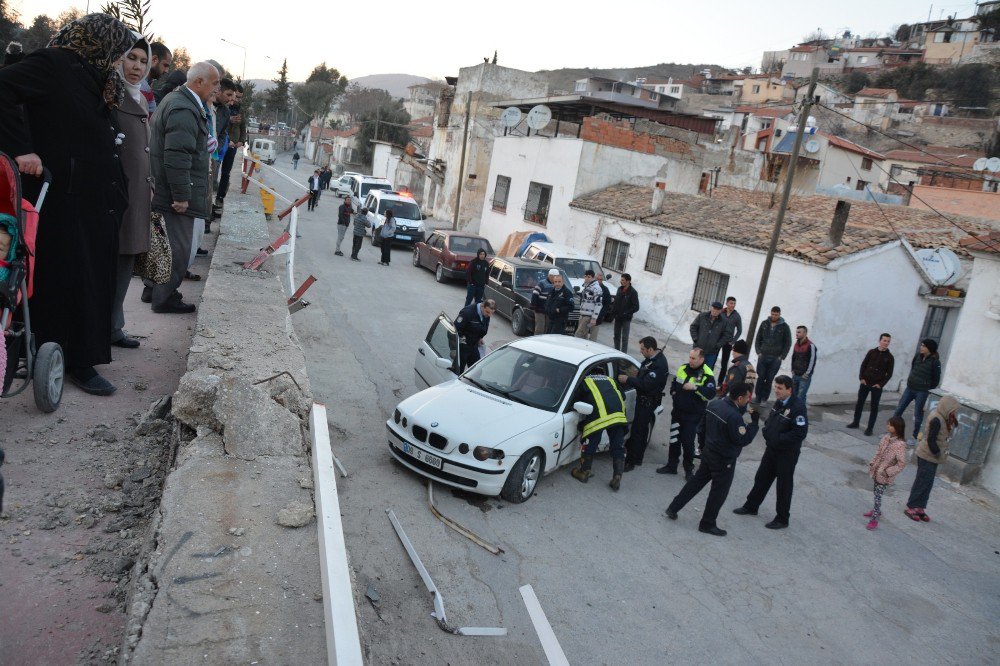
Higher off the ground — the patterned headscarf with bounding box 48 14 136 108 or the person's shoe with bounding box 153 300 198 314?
the patterned headscarf with bounding box 48 14 136 108

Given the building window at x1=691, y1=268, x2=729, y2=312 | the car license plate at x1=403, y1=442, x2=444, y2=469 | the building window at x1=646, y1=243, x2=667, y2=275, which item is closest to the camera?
the car license plate at x1=403, y1=442, x2=444, y2=469

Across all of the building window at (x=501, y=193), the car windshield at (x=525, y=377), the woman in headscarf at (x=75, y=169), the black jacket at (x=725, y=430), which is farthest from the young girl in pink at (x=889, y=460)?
the building window at (x=501, y=193)

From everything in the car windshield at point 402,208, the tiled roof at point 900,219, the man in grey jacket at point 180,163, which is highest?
the tiled roof at point 900,219

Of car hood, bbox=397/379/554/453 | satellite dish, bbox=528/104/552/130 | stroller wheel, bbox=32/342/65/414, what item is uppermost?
satellite dish, bbox=528/104/552/130

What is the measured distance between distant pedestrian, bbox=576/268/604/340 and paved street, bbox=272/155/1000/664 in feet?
15.2

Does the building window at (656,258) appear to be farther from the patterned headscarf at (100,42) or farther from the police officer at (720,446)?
the patterned headscarf at (100,42)

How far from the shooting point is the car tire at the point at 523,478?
7406 mm

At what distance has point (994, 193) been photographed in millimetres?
28188

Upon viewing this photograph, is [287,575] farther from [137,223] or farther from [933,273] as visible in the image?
[933,273]

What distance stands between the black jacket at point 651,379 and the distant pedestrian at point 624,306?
6002mm

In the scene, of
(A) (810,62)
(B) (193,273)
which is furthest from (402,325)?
(A) (810,62)

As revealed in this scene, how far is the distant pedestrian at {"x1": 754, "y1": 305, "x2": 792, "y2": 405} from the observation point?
1329 cm

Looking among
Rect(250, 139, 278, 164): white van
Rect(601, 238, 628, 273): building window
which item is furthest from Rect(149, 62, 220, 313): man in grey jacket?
Rect(250, 139, 278, 164): white van

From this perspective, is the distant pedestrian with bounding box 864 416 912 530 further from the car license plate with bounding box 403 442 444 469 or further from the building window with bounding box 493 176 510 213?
the building window with bounding box 493 176 510 213
